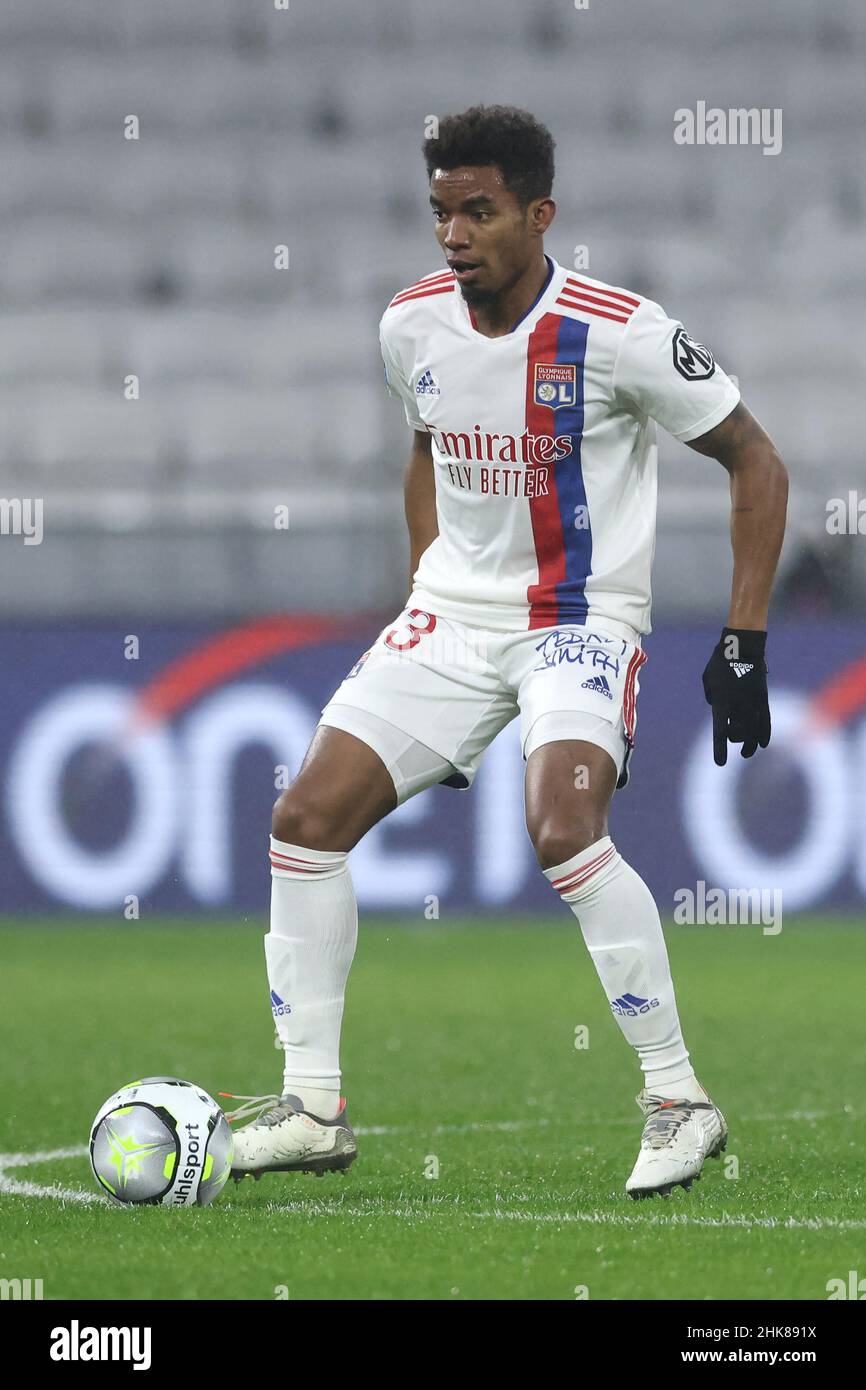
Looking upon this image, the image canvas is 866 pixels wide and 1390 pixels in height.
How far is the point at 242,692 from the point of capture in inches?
376

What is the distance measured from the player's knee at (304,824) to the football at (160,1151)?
1.97 feet

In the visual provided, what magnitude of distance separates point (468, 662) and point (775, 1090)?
1.92m

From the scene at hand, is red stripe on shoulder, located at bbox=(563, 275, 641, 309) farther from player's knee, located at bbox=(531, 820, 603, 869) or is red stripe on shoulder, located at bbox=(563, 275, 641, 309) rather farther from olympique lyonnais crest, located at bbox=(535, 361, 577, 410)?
player's knee, located at bbox=(531, 820, 603, 869)

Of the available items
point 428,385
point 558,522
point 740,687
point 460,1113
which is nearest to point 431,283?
point 428,385

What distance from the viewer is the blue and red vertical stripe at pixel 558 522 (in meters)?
4.44

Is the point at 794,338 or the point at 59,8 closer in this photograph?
the point at 794,338

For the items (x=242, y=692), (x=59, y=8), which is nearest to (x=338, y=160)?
(x=59, y=8)

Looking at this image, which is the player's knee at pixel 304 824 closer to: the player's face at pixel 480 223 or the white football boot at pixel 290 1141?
the white football boot at pixel 290 1141

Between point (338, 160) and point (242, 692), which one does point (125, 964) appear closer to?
point (242, 692)

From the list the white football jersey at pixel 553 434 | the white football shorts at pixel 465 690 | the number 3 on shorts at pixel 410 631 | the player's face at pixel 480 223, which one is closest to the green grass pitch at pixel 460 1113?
the white football shorts at pixel 465 690

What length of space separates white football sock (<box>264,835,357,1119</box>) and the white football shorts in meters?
0.27

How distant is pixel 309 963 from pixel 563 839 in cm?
67

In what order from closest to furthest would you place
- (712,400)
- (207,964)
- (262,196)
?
(712,400), (207,964), (262,196)

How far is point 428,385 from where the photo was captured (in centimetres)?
459
